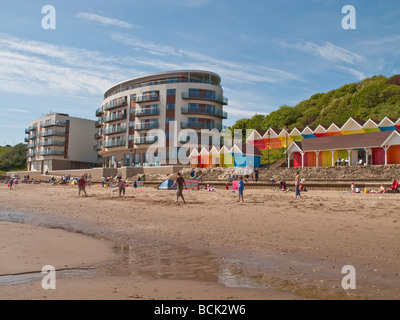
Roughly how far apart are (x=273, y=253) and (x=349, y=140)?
33373 mm

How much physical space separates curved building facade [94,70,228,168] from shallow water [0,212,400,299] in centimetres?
4858

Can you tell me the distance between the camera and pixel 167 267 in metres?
6.52

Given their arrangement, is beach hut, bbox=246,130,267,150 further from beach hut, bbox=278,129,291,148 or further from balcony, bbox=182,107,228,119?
balcony, bbox=182,107,228,119

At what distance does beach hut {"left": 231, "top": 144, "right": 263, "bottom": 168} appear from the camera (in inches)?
1740

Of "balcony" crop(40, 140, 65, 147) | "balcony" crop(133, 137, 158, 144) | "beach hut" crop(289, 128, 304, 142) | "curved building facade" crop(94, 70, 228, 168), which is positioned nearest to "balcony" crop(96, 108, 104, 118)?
"curved building facade" crop(94, 70, 228, 168)

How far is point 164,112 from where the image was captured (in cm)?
5894

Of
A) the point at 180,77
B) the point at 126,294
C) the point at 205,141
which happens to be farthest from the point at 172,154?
the point at 126,294

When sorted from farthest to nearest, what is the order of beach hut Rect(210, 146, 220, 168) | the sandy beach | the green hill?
1. the green hill
2. beach hut Rect(210, 146, 220, 168)
3. the sandy beach

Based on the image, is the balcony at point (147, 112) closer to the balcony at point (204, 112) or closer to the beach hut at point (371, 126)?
the balcony at point (204, 112)

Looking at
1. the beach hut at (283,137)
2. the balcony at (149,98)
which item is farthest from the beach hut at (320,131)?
the balcony at (149,98)

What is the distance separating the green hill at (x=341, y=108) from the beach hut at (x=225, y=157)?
907 inches

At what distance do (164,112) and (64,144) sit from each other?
36.0 metres

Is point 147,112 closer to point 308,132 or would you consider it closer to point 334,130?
point 308,132

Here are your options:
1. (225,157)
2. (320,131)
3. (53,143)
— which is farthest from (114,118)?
(320,131)
